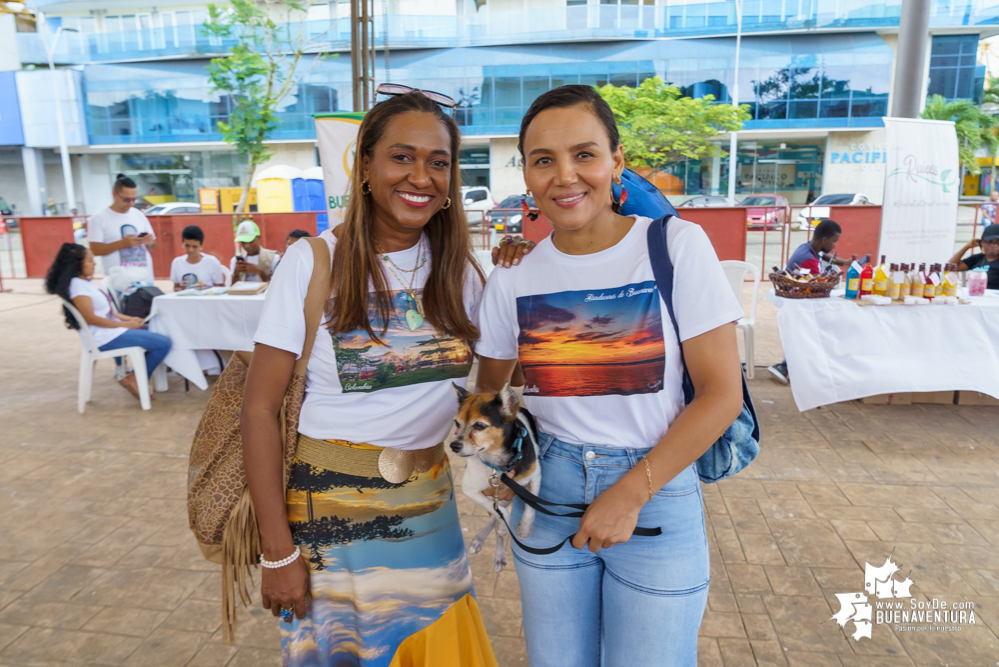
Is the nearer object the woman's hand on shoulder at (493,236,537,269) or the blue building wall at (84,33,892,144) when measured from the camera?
the woman's hand on shoulder at (493,236,537,269)

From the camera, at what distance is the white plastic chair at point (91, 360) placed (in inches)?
213

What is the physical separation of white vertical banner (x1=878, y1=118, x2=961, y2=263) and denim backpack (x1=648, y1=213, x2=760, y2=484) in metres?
6.06

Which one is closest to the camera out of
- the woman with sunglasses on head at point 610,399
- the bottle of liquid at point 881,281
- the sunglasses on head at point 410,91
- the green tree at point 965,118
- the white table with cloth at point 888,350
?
the woman with sunglasses on head at point 610,399

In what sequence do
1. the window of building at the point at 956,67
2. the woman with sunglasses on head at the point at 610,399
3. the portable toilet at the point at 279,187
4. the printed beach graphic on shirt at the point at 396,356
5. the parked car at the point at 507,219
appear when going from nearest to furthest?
1. the woman with sunglasses on head at the point at 610,399
2. the printed beach graphic on shirt at the point at 396,356
3. the parked car at the point at 507,219
4. the portable toilet at the point at 279,187
5. the window of building at the point at 956,67

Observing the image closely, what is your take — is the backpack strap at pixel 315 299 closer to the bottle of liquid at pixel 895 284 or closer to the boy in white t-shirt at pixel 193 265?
the bottle of liquid at pixel 895 284

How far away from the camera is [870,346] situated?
4.84m

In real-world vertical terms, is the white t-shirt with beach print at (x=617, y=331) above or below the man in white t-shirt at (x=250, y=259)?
above

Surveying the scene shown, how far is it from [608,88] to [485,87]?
9.34m

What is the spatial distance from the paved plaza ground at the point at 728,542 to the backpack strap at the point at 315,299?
61.8 inches

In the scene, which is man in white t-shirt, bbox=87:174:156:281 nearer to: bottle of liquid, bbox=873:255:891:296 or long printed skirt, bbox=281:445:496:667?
long printed skirt, bbox=281:445:496:667

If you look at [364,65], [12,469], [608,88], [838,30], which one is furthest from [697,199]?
[12,469]

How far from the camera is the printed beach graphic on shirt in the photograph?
1.52 meters

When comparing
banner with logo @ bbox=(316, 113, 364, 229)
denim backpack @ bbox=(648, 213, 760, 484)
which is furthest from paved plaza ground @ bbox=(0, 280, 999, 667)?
banner with logo @ bbox=(316, 113, 364, 229)

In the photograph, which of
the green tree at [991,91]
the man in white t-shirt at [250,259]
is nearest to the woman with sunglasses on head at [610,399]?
the man in white t-shirt at [250,259]
